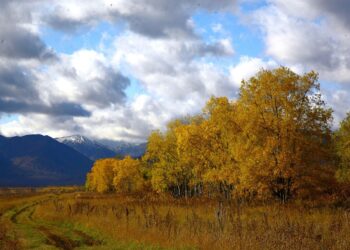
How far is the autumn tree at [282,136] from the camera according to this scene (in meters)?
33.2

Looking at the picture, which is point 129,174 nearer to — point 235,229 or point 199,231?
point 199,231

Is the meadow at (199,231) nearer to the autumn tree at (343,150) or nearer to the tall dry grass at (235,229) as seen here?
the tall dry grass at (235,229)

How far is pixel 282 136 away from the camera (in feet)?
110

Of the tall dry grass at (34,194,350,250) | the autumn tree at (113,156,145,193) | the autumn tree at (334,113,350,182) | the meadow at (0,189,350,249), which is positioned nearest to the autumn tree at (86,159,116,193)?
the autumn tree at (113,156,145,193)

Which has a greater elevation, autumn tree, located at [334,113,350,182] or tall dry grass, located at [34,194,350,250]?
autumn tree, located at [334,113,350,182]

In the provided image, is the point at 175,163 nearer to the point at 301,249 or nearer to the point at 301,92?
the point at 301,92

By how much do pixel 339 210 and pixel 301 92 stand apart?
11.8 meters

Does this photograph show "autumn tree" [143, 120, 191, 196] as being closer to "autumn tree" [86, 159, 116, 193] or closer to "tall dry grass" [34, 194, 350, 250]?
"tall dry grass" [34, 194, 350, 250]

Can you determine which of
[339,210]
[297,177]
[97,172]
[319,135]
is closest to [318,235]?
[339,210]

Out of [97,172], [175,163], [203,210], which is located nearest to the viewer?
[203,210]

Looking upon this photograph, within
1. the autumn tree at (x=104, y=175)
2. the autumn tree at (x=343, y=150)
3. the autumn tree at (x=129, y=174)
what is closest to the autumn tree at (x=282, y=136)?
the autumn tree at (x=343, y=150)

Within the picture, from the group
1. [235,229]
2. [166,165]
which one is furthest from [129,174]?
[235,229]

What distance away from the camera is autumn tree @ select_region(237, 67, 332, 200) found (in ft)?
109

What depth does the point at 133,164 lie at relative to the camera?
11462 cm
